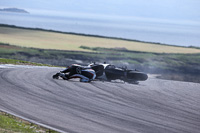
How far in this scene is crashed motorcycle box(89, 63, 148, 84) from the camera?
23.8 metres

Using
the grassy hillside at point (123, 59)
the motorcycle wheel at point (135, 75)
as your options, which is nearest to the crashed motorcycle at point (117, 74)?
the motorcycle wheel at point (135, 75)

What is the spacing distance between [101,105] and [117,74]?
8518mm

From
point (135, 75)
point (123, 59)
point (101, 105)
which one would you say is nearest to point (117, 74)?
point (135, 75)

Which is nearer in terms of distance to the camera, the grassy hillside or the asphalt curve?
the asphalt curve

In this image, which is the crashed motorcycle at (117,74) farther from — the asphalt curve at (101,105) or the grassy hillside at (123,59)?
the grassy hillside at (123,59)

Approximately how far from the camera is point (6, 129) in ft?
36.8

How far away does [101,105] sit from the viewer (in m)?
15.6

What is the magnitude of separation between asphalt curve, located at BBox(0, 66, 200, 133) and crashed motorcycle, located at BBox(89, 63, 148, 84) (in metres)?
1.35

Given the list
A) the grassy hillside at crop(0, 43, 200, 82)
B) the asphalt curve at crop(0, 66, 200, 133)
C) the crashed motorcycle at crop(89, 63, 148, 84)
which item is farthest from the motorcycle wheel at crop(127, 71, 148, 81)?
the grassy hillside at crop(0, 43, 200, 82)

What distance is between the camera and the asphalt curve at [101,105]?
12734mm

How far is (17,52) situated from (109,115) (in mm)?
44491

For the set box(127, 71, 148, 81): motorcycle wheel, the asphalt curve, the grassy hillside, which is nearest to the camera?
the asphalt curve

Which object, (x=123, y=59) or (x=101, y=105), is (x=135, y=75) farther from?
(x=123, y=59)

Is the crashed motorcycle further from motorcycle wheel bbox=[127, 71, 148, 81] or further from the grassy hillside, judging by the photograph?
the grassy hillside
